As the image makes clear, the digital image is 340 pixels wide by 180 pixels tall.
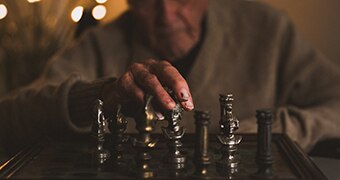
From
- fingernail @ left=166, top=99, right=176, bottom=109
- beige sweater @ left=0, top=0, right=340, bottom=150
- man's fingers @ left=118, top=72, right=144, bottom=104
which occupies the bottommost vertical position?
fingernail @ left=166, top=99, right=176, bottom=109

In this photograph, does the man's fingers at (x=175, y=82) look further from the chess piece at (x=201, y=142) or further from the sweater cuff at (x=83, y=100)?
the sweater cuff at (x=83, y=100)

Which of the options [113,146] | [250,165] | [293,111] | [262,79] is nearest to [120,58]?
[262,79]

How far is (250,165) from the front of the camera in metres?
0.88

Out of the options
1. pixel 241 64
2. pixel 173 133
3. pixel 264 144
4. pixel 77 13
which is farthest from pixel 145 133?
pixel 77 13

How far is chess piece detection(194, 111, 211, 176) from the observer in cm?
81

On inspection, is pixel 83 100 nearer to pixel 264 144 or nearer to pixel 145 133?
pixel 145 133

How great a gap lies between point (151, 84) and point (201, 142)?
0.17m

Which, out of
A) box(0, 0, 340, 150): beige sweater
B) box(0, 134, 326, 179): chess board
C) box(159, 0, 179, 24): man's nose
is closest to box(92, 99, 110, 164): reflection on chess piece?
box(0, 134, 326, 179): chess board

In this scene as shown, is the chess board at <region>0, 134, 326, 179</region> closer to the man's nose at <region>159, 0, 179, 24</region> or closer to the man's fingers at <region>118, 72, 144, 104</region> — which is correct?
the man's fingers at <region>118, 72, 144, 104</region>

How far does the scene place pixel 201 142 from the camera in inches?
32.6

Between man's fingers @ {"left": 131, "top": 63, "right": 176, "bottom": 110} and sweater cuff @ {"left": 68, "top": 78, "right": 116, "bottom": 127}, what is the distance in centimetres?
15

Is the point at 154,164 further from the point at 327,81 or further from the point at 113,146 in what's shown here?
the point at 327,81

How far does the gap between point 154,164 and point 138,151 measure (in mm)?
31

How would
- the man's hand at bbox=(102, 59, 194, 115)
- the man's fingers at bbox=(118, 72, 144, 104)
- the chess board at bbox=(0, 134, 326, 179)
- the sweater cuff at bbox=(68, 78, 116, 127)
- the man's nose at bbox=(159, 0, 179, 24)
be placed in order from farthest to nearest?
the man's nose at bbox=(159, 0, 179, 24)
the sweater cuff at bbox=(68, 78, 116, 127)
the man's fingers at bbox=(118, 72, 144, 104)
the man's hand at bbox=(102, 59, 194, 115)
the chess board at bbox=(0, 134, 326, 179)
